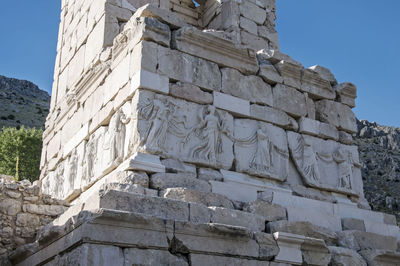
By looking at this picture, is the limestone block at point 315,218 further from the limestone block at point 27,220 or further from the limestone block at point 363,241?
the limestone block at point 27,220

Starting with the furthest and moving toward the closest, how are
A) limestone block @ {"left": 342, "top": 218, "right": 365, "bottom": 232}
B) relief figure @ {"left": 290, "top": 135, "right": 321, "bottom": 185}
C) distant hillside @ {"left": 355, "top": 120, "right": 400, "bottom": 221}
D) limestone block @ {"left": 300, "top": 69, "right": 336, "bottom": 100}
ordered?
distant hillside @ {"left": 355, "top": 120, "right": 400, "bottom": 221}
limestone block @ {"left": 300, "top": 69, "right": 336, "bottom": 100}
relief figure @ {"left": 290, "top": 135, "right": 321, "bottom": 185}
limestone block @ {"left": 342, "top": 218, "right": 365, "bottom": 232}

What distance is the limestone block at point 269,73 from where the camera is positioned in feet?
30.5

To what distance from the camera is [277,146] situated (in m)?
8.89

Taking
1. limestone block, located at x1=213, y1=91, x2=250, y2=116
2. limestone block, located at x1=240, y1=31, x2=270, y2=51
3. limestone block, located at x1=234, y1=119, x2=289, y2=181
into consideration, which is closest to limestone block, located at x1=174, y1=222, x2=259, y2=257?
limestone block, located at x1=234, y1=119, x2=289, y2=181

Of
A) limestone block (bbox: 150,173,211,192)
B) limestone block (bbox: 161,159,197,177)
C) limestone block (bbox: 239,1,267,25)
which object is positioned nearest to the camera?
limestone block (bbox: 150,173,211,192)

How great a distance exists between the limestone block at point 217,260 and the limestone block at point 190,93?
9.38 ft

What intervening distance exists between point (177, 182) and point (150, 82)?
5.26ft

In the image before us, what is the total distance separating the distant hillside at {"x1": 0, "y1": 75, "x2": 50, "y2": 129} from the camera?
43594mm

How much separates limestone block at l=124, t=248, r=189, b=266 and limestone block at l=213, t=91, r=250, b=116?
3.22 m

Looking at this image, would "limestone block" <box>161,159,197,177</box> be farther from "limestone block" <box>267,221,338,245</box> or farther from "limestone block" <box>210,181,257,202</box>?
"limestone block" <box>267,221,338,245</box>

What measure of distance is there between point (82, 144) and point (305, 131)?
13.2ft

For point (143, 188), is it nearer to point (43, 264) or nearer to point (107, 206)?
point (107, 206)

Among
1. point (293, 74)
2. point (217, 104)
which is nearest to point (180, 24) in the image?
point (217, 104)

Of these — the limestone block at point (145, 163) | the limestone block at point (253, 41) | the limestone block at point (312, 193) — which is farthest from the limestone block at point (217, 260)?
the limestone block at point (253, 41)
